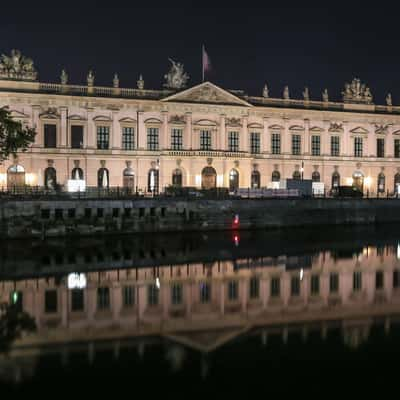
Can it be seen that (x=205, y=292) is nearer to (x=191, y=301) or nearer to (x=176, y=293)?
(x=176, y=293)

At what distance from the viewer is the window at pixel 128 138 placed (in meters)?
62.7

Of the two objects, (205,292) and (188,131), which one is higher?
(188,131)

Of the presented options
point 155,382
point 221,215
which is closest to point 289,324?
point 155,382

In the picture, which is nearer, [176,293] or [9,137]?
[176,293]

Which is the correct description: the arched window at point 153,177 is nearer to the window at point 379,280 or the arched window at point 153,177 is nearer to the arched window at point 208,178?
the arched window at point 208,178

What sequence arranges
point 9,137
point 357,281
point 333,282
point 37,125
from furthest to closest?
1. point 37,125
2. point 9,137
3. point 357,281
4. point 333,282

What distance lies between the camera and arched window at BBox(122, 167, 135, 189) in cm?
6259

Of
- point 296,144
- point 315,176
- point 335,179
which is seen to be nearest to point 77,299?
point 296,144

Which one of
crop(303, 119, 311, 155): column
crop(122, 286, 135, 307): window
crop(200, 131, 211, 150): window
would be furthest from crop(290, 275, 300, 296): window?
crop(303, 119, 311, 155): column

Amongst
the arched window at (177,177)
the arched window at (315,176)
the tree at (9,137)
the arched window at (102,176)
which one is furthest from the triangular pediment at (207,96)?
the tree at (9,137)

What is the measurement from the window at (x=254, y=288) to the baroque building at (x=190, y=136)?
32.6 m

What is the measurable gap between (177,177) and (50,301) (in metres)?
42.1

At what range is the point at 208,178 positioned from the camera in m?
63.9

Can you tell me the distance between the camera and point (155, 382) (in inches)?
516
